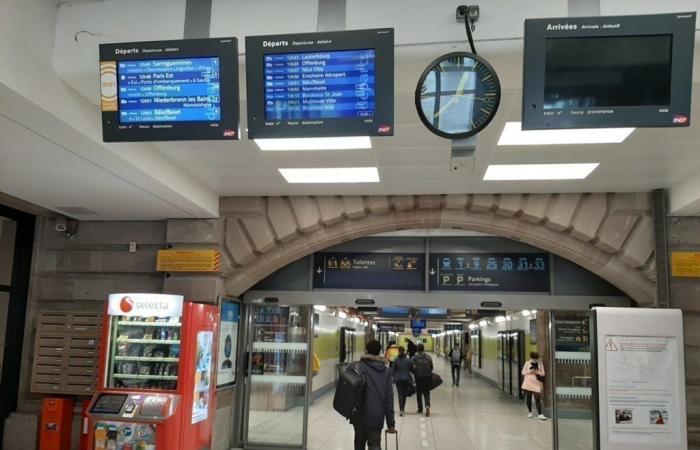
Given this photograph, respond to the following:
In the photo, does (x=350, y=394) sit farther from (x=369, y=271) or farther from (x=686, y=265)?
(x=686, y=265)

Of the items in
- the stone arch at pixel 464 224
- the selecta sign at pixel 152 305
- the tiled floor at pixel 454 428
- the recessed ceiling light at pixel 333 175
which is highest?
the recessed ceiling light at pixel 333 175

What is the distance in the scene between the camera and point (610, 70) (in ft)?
9.02

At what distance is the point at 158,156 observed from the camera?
5.43 metres

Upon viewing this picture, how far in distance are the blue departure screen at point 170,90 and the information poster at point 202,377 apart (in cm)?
356

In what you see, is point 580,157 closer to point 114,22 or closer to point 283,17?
point 283,17

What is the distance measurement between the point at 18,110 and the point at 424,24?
246cm

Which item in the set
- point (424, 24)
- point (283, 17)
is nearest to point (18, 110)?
point (283, 17)

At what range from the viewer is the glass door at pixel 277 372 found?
788 centimetres

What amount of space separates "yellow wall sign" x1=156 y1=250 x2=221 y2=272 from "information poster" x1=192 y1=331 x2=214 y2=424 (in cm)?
82

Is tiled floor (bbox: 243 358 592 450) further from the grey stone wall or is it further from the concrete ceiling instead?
the concrete ceiling

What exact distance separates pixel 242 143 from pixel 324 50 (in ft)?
7.67

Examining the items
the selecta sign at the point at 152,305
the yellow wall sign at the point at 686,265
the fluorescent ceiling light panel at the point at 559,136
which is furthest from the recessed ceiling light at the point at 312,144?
the yellow wall sign at the point at 686,265

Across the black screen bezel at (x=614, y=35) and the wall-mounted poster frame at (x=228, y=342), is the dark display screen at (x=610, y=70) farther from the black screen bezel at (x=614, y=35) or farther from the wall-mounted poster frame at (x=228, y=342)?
the wall-mounted poster frame at (x=228, y=342)

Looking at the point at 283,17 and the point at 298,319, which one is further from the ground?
the point at 283,17
